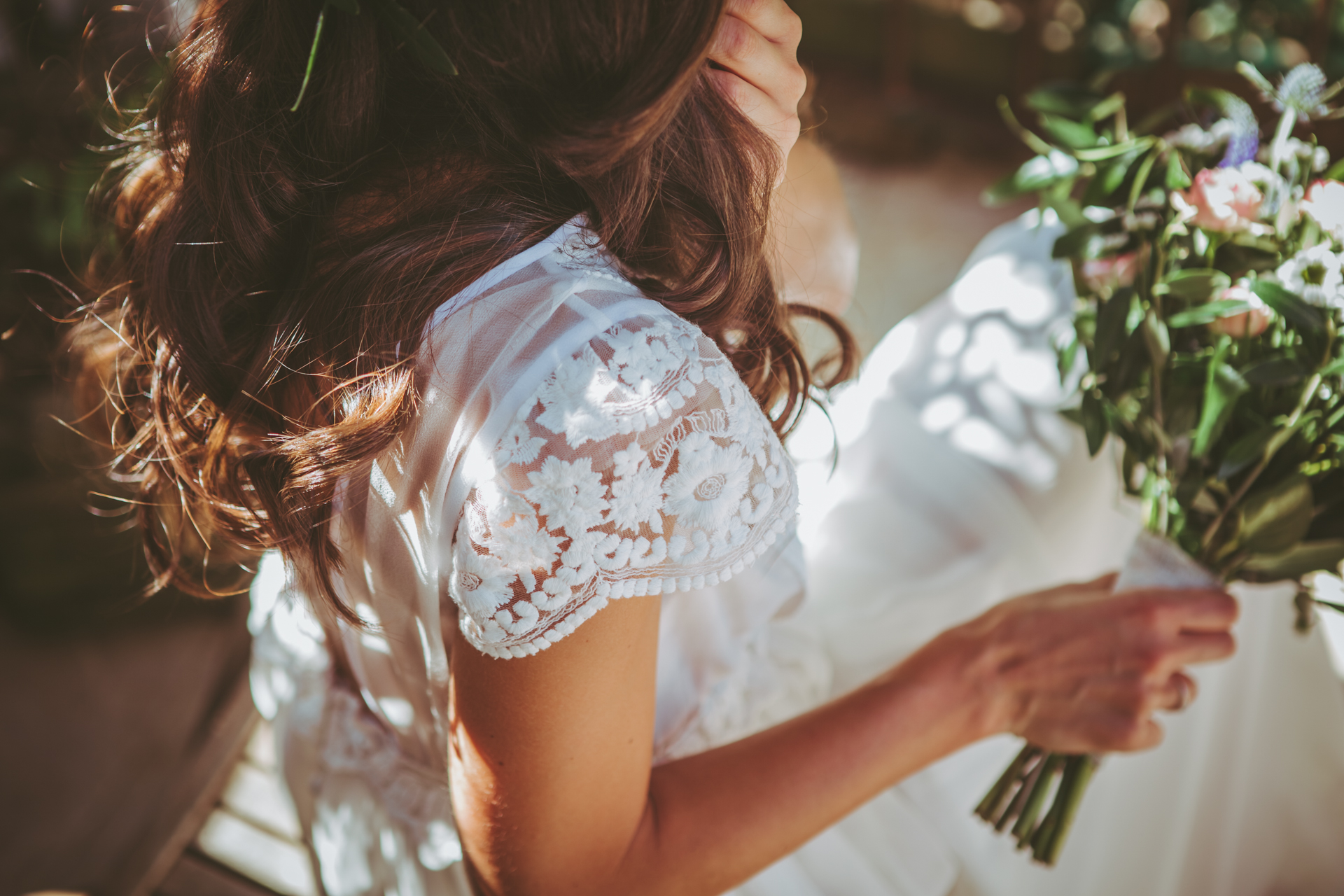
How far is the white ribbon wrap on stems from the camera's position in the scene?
3.34ft

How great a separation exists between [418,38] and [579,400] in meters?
0.27

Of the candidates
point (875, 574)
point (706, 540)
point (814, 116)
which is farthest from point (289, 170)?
point (875, 574)

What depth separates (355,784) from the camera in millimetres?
1124

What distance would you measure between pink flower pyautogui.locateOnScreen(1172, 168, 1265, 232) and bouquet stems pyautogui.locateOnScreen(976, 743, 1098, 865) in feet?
2.04

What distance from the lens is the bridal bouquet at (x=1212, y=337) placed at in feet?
2.91

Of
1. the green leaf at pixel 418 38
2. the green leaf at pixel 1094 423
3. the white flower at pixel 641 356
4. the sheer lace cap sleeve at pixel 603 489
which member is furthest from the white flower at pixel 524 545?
the green leaf at pixel 1094 423

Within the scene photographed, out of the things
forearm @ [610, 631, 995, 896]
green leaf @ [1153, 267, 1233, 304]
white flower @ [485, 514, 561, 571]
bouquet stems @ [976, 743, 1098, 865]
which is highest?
green leaf @ [1153, 267, 1233, 304]

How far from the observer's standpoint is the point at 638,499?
68 cm

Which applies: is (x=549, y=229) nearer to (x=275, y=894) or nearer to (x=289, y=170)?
(x=289, y=170)

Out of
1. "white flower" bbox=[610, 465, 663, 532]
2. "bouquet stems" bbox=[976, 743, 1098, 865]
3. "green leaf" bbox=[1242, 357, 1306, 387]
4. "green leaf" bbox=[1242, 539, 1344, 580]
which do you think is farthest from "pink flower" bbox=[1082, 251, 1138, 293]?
"white flower" bbox=[610, 465, 663, 532]

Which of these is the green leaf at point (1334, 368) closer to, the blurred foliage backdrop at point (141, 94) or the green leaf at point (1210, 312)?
the green leaf at point (1210, 312)

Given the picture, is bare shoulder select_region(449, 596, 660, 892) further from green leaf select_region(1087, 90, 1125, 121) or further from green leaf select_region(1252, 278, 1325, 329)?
green leaf select_region(1087, 90, 1125, 121)

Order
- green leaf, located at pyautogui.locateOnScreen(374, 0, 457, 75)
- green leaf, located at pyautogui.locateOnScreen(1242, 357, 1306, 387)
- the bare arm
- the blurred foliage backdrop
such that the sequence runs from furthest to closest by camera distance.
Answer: the blurred foliage backdrop < green leaf, located at pyautogui.locateOnScreen(1242, 357, 1306, 387) < the bare arm < green leaf, located at pyautogui.locateOnScreen(374, 0, 457, 75)

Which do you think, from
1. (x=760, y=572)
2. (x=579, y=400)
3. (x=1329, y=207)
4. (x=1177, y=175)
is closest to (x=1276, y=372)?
(x=1329, y=207)
